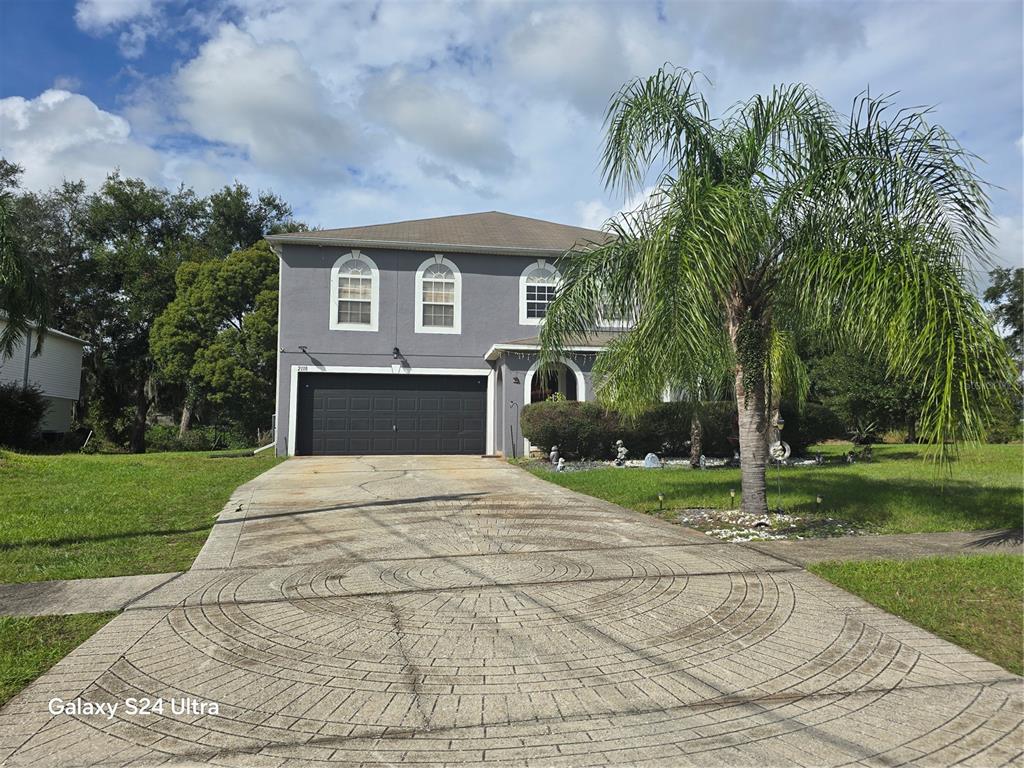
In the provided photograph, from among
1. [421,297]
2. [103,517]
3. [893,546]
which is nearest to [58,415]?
[421,297]

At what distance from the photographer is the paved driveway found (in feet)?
9.34

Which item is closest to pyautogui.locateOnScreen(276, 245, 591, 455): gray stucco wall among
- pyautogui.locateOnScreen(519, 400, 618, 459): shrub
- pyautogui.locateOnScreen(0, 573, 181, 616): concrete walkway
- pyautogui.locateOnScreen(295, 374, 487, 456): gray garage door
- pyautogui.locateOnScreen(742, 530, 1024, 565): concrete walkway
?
pyautogui.locateOnScreen(295, 374, 487, 456): gray garage door

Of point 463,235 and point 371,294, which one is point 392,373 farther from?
point 463,235

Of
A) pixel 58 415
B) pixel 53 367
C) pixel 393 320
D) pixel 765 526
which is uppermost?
pixel 393 320

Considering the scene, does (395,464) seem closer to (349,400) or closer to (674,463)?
(349,400)

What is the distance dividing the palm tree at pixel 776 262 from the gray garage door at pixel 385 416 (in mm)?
11846

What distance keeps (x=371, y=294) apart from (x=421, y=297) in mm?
1495

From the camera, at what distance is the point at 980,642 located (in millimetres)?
4020

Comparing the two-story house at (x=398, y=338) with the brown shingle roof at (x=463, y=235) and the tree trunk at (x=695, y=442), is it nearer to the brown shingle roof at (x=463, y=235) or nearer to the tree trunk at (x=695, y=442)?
the brown shingle roof at (x=463, y=235)

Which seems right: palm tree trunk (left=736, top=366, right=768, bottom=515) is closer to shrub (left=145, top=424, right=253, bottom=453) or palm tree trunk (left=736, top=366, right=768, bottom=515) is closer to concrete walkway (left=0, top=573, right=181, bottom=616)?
concrete walkway (left=0, top=573, right=181, bottom=616)

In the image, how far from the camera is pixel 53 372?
27.2 metres

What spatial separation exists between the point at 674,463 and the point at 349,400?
9.71 metres

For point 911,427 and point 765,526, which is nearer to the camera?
point 765,526

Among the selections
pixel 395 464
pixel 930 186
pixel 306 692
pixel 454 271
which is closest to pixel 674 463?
pixel 395 464
